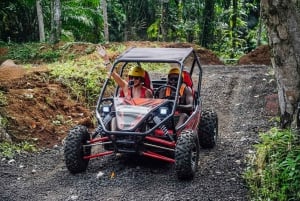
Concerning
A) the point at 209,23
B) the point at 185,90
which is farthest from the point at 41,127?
the point at 209,23

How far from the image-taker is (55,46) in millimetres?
17266

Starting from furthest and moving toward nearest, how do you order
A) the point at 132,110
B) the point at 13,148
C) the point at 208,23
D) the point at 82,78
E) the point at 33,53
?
1. the point at 208,23
2. the point at 33,53
3. the point at 82,78
4. the point at 13,148
5. the point at 132,110

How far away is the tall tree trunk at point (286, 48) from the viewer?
19.1 ft

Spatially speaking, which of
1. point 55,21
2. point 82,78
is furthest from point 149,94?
point 55,21

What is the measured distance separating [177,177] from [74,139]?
1.55 meters

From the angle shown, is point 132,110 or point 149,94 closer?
point 132,110

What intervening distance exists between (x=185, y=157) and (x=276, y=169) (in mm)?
1201

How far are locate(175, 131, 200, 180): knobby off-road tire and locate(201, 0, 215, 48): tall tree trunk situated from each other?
1454 centimetres

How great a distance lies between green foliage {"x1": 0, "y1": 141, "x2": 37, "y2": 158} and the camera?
25.7 ft

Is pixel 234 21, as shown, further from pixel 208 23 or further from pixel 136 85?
pixel 136 85

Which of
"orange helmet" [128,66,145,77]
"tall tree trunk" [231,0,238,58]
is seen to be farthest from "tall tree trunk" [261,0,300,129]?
"tall tree trunk" [231,0,238,58]

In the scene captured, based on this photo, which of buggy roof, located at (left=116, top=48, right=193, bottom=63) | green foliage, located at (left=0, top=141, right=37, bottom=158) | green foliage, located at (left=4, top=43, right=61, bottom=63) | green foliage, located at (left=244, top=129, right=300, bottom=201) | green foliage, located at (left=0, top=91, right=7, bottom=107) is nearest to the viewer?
green foliage, located at (left=244, top=129, right=300, bottom=201)

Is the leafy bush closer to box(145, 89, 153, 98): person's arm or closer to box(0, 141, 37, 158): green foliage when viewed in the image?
box(0, 141, 37, 158): green foliage

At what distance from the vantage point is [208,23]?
20719mm
